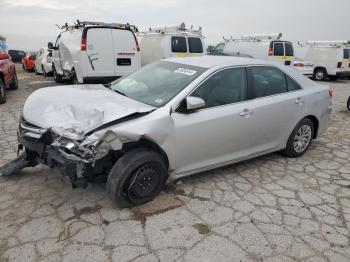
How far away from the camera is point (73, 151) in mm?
3143

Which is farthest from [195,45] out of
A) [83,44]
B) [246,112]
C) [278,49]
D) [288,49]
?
[246,112]

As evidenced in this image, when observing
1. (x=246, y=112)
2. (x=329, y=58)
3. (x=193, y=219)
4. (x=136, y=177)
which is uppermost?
(x=329, y=58)

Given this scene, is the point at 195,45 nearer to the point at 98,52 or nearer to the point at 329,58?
the point at 98,52

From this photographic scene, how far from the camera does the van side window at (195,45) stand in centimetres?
1257

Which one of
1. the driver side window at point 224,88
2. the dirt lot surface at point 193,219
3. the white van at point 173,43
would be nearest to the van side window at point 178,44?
the white van at point 173,43

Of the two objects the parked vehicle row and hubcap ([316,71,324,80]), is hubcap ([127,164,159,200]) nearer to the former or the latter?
the parked vehicle row

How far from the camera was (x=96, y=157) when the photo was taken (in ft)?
10.3

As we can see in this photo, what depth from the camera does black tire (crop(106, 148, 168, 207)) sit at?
10.9 ft

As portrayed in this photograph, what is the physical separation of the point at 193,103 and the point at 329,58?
1634 cm

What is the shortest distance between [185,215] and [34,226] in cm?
148

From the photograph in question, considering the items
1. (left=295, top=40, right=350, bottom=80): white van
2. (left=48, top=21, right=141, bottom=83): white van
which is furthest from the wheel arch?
(left=295, top=40, right=350, bottom=80): white van

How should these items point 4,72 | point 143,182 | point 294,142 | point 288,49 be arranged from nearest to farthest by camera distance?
point 143,182 < point 294,142 < point 4,72 < point 288,49

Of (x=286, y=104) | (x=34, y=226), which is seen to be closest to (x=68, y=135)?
(x=34, y=226)

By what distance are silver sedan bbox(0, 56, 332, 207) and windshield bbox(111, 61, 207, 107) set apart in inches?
0.6
